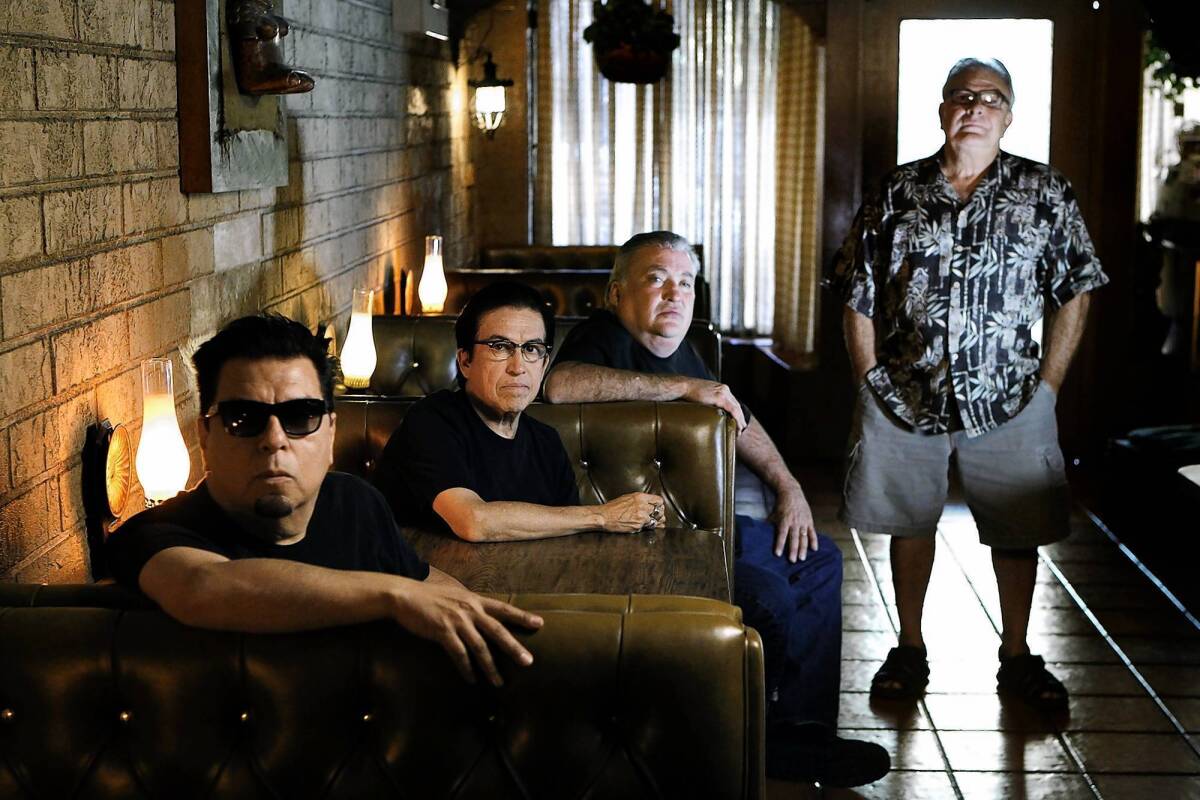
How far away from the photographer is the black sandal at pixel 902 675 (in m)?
3.90

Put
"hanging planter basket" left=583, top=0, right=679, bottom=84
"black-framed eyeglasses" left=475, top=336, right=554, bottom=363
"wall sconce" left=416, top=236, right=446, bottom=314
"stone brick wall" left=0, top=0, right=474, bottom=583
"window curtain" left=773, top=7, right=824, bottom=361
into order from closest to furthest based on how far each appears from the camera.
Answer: "stone brick wall" left=0, top=0, right=474, bottom=583, "black-framed eyeglasses" left=475, top=336, right=554, bottom=363, "wall sconce" left=416, top=236, right=446, bottom=314, "window curtain" left=773, top=7, right=824, bottom=361, "hanging planter basket" left=583, top=0, right=679, bottom=84

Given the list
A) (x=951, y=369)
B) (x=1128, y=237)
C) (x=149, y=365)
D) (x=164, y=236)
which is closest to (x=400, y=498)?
(x=149, y=365)

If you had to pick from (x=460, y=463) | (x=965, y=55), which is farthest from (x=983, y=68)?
(x=965, y=55)

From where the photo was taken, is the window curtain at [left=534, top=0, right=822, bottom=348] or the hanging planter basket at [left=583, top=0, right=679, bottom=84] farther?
the window curtain at [left=534, top=0, right=822, bottom=348]

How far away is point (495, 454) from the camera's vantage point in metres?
2.98

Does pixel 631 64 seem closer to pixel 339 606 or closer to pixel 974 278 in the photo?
pixel 974 278

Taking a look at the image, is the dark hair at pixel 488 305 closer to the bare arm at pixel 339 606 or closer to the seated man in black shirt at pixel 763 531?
the seated man in black shirt at pixel 763 531

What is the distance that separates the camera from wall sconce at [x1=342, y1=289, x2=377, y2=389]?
14.4 ft

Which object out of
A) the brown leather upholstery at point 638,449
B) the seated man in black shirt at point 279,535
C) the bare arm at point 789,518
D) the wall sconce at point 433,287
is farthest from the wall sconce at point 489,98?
the seated man in black shirt at point 279,535

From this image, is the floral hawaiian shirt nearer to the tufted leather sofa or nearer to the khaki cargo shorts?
the khaki cargo shorts

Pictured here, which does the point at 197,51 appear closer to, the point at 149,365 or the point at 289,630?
the point at 149,365

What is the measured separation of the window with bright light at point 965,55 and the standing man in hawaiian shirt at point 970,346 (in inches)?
111

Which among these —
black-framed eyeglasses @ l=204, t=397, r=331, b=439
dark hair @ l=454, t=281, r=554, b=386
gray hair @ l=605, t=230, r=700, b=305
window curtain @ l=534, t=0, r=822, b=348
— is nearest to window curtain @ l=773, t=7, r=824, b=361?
window curtain @ l=534, t=0, r=822, b=348

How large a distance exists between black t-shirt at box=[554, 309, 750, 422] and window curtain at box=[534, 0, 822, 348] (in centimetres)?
441
